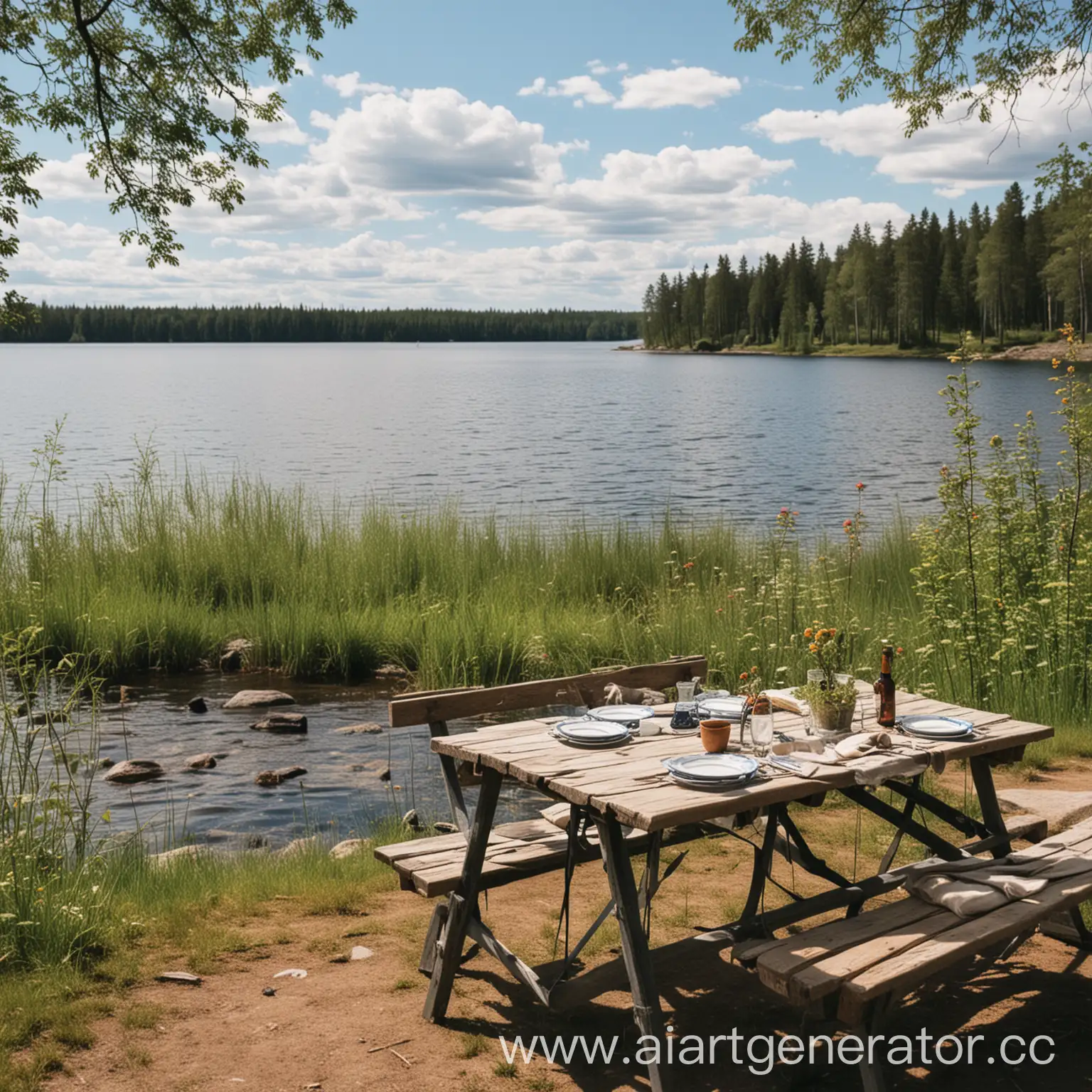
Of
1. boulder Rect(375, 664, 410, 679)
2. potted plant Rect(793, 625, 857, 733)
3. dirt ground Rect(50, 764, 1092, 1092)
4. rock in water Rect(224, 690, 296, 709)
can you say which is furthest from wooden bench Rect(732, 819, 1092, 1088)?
boulder Rect(375, 664, 410, 679)

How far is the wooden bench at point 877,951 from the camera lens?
2.54 m

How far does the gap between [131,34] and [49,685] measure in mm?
6067

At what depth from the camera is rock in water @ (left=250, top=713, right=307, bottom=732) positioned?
27.6 feet

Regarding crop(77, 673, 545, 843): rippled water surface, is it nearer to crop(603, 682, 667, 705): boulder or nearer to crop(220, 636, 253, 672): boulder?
crop(220, 636, 253, 672): boulder

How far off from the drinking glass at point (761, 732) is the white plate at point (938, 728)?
1.94 ft

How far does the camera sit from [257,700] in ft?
29.8

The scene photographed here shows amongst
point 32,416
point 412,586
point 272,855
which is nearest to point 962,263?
point 32,416

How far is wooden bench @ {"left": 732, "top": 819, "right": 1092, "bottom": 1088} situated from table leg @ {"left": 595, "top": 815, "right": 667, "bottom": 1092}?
27cm

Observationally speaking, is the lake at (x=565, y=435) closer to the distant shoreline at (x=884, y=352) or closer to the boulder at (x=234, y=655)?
the distant shoreline at (x=884, y=352)

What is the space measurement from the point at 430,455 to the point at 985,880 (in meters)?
29.1

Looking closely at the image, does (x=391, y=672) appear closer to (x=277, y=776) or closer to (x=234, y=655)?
(x=234, y=655)

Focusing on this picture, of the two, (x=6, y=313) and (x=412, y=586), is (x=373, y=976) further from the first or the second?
(x=412, y=586)

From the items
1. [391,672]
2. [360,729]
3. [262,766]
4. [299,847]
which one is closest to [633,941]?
[299,847]

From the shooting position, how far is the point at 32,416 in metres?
43.6
